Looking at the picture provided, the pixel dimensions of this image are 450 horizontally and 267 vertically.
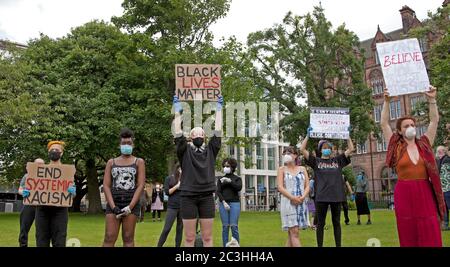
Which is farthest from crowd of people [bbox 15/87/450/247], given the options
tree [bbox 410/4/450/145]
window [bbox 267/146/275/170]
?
window [bbox 267/146/275/170]

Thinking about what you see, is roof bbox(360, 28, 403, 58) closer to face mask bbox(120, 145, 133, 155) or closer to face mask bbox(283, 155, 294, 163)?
face mask bbox(283, 155, 294, 163)

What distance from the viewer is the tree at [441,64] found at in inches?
1038

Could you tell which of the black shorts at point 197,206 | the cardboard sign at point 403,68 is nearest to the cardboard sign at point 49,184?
the black shorts at point 197,206

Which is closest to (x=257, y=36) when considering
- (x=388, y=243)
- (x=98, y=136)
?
(x=98, y=136)

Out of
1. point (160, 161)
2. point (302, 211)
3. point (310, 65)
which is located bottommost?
point (302, 211)

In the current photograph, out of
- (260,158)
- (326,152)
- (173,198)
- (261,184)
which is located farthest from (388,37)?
(173,198)

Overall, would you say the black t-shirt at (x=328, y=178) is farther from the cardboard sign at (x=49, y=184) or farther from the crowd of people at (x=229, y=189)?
the cardboard sign at (x=49, y=184)

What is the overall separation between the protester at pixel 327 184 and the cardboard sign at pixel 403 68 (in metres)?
2.10

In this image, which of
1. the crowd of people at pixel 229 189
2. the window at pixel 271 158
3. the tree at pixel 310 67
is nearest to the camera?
the crowd of people at pixel 229 189

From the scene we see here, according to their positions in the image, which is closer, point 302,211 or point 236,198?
point 302,211

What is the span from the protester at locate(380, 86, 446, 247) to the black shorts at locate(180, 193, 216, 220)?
102 inches

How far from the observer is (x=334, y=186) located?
896 cm
